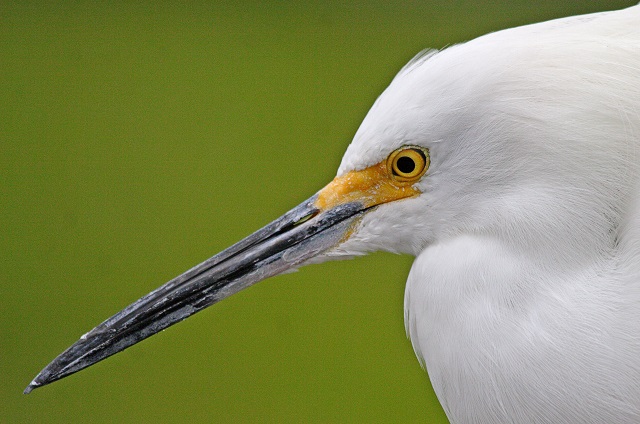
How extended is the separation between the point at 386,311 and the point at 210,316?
70 cm

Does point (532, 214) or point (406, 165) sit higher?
point (406, 165)

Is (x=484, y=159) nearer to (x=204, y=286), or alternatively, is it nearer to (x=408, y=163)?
(x=408, y=163)

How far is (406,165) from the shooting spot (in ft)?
3.09

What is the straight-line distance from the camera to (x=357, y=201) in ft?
3.27

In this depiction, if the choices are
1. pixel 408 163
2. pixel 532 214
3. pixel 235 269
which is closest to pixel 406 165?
pixel 408 163

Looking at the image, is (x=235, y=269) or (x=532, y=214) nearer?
(x=532, y=214)

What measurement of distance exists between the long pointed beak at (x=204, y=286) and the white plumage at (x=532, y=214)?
0.19m

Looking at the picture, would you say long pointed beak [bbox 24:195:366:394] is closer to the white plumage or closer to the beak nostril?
the beak nostril

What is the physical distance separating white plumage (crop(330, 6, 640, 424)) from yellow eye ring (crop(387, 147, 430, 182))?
10 mm

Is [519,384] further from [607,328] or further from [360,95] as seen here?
[360,95]

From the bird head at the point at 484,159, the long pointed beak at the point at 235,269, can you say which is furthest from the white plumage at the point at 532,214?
the long pointed beak at the point at 235,269

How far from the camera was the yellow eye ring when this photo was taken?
93cm

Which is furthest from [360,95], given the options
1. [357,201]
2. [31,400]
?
[357,201]

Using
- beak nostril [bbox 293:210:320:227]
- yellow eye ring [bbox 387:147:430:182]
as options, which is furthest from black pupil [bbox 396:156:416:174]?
beak nostril [bbox 293:210:320:227]
